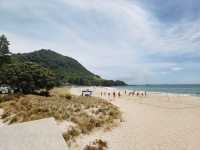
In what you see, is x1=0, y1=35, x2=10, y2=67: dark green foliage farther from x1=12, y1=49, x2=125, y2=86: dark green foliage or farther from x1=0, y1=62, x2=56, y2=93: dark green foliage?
x1=12, y1=49, x2=125, y2=86: dark green foliage

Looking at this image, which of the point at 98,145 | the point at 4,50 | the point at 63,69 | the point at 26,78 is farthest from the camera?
the point at 63,69

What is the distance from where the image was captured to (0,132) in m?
8.18

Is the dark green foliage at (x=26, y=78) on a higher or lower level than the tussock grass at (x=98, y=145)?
higher

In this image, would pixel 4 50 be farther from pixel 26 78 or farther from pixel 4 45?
pixel 26 78

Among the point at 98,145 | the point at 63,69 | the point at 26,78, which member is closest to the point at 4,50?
the point at 26,78

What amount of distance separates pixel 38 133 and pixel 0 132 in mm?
1658

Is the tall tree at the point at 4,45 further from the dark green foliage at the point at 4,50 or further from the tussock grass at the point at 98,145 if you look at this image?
the tussock grass at the point at 98,145

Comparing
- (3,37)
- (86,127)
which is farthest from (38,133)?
(3,37)

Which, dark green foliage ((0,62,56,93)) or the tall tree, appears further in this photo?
the tall tree

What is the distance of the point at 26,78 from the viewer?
95.7ft

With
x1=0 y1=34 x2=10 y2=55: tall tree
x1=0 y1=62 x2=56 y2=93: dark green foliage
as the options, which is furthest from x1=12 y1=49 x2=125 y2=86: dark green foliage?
x1=0 y1=62 x2=56 y2=93: dark green foliage

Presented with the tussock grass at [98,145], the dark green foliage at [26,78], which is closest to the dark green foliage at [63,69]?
the dark green foliage at [26,78]

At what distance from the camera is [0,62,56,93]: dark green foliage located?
2908cm

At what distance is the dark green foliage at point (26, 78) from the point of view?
95.4 ft
